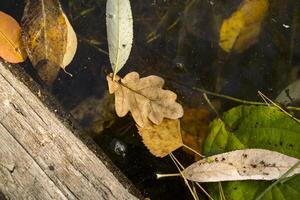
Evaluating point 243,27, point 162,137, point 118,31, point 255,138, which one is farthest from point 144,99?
point 243,27

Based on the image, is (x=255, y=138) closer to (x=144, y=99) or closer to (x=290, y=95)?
(x=290, y=95)

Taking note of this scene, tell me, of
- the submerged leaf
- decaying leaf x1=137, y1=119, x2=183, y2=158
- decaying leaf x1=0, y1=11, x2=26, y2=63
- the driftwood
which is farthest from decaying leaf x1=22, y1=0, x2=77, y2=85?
the submerged leaf

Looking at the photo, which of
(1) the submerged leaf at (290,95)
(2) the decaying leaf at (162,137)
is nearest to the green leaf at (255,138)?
(2) the decaying leaf at (162,137)

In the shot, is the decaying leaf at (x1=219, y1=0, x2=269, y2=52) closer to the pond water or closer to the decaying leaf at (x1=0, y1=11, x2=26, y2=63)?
the pond water

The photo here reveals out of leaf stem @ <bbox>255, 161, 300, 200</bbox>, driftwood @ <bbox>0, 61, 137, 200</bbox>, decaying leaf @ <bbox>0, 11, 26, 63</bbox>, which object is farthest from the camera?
decaying leaf @ <bbox>0, 11, 26, 63</bbox>

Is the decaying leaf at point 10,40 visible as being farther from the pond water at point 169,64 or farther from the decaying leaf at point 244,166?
the decaying leaf at point 244,166

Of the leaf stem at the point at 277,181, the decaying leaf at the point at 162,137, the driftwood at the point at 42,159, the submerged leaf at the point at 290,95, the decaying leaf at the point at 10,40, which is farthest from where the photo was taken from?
the submerged leaf at the point at 290,95

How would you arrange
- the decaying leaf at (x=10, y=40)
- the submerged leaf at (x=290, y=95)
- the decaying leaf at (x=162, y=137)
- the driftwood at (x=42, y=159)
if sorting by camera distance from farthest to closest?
1. the submerged leaf at (x=290, y=95)
2. the decaying leaf at (x=162, y=137)
3. the decaying leaf at (x=10, y=40)
4. the driftwood at (x=42, y=159)

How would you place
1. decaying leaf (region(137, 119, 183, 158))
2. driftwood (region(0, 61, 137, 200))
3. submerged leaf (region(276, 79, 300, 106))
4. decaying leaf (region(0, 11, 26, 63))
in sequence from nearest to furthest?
driftwood (region(0, 61, 137, 200)) < decaying leaf (region(0, 11, 26, 63)) < decaying leaf (region(137, 119, 183, 158)) < submerged leaf (region(276, 79, 300, 106))
